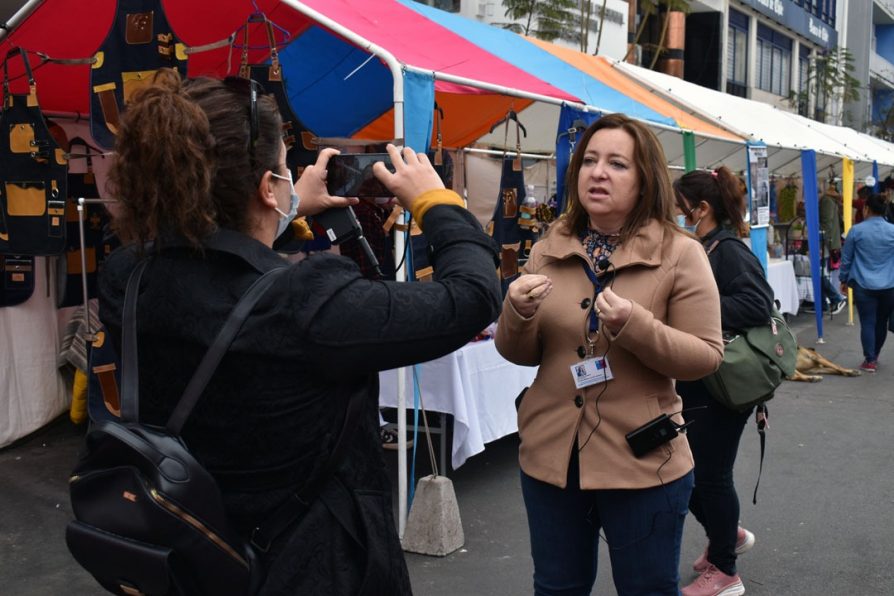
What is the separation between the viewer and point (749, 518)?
4.78 metres

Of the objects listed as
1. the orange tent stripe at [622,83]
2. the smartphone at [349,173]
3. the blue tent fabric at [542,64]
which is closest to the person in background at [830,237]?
the orange tent stripe at [622,83]

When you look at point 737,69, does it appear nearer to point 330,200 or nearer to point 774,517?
point 774,517

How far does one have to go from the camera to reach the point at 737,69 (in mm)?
25969

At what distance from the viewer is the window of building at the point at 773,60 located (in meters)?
27.7

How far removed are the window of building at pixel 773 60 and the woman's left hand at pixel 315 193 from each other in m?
28.4

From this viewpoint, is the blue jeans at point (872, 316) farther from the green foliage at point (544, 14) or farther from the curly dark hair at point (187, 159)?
the curly dark hair at point (187, 159)

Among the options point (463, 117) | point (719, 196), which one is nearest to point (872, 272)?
point (463, 117)

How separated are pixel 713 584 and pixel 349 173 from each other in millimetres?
2688

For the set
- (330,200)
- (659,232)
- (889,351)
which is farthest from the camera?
(889,351)

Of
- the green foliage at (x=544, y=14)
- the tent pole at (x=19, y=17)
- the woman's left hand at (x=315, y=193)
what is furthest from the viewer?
the green foliage at (x=544, y=14)

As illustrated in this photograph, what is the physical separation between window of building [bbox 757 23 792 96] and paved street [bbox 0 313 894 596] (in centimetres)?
2309

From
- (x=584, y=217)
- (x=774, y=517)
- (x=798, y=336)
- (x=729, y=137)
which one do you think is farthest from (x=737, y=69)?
(x=584, y=217)

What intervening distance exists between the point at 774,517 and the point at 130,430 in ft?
13.8

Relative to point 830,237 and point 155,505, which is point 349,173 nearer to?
point 155,505
